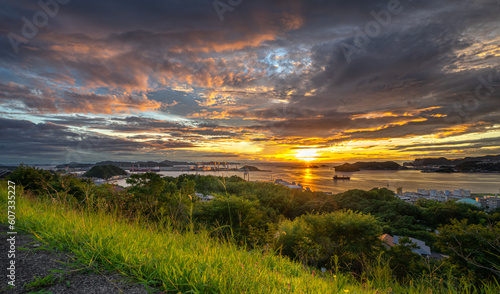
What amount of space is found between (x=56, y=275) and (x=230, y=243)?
1970mm

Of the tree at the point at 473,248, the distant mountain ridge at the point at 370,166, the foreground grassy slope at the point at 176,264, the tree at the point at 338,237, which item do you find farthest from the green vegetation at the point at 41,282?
the distant mountain ridge at the point at 370,166

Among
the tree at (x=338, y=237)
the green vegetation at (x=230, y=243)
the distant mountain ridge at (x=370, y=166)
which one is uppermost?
the green vegetation at (x=230, y=243)

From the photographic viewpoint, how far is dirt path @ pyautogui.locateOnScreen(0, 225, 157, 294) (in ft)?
6.97

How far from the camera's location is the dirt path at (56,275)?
83.7 inches

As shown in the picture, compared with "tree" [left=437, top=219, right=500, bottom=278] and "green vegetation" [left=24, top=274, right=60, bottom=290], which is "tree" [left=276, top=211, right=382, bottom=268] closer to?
"tree" [left=437, top=219, right=500, bottom=278]

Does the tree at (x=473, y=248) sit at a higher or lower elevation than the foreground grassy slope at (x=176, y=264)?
lower

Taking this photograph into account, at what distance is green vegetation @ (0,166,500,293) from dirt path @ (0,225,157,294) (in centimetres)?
11

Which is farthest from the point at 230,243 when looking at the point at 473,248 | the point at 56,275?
the point at 473,248

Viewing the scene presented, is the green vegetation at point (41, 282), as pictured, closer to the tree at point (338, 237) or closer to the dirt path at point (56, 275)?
the dirt path at point (56, 275)

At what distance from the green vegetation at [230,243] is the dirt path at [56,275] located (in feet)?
0.37

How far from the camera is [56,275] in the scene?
235cm

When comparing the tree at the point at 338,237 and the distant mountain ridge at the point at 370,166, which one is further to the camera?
the distant mountain ridge at the point at 370,166

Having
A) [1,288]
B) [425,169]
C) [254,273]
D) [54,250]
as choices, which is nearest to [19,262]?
[54,250]

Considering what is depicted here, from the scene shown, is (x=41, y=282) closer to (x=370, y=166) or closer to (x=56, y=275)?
(x=56, y=275)
